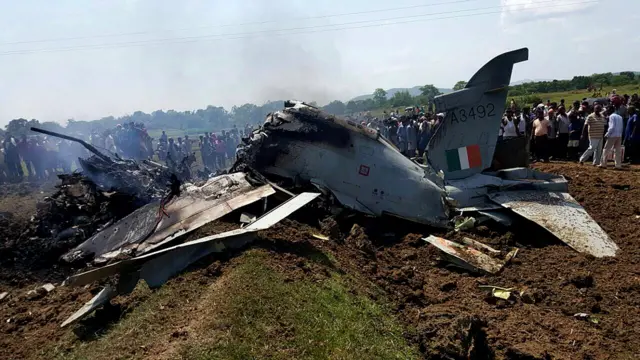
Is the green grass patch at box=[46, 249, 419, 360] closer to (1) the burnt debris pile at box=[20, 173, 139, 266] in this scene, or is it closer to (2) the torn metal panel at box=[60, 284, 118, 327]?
(2) the torn metal panel at box=[60, 284, 118, 327]

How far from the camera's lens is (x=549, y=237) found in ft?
26.8

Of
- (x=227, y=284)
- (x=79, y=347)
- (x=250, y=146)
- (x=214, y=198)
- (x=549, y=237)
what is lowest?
(x=549, y=237)

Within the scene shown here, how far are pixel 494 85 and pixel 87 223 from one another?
8.52 m

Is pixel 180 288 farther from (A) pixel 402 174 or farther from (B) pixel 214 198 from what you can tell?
(A) pixel 402 174

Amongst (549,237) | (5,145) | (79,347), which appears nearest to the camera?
(79,347)

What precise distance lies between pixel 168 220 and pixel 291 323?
3.48 m

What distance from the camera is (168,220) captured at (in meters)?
6.96

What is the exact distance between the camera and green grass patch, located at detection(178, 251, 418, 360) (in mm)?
3848

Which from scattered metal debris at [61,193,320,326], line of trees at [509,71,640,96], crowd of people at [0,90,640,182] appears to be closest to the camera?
scattered metal debris at [61,193,320,326]

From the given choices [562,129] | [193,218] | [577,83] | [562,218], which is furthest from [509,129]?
[577,83]

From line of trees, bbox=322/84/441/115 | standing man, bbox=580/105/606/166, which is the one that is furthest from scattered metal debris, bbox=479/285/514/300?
line of trees, bbox=322/84/441/115

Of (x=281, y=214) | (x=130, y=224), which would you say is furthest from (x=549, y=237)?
(x=130, y=224)

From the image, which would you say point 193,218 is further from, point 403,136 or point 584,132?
point 584,132

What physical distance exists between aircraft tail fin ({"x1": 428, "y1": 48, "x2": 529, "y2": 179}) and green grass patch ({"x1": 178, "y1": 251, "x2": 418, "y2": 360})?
18.6 ft
